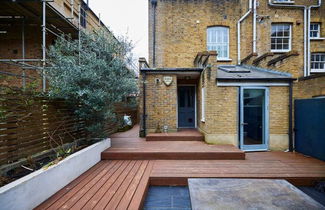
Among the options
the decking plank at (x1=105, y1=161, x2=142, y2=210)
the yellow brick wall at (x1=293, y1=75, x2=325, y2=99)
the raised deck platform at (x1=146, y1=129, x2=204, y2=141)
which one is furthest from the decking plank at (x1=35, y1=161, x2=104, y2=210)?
the yellow brick wall at (x1=293, y1=75, x2=325, y2=99)

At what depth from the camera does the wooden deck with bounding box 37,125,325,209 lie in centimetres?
Answer: 258

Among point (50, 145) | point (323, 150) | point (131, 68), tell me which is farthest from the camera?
point (131, 68)

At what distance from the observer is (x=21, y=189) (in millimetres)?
2242

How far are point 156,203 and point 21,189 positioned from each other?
218 cm

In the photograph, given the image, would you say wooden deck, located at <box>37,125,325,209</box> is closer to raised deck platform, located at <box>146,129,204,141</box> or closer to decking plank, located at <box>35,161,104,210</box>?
decking plank, located at <box>35,161,104,210</box>

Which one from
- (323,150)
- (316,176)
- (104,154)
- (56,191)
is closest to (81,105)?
(104,154)

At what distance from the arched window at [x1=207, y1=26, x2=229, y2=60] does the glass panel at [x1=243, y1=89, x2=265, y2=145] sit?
5068 mm

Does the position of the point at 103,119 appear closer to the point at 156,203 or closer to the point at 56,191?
the point at 56,191

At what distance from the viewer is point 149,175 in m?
3.50

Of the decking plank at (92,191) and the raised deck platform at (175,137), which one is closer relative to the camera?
the decking plank at (92,191)

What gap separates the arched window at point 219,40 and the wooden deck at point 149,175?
7135 mm

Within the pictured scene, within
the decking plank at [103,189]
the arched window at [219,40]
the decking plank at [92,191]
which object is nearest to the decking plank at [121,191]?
the decking plank at [103,189]

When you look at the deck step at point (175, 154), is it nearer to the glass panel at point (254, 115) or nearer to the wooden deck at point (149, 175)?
the wooden deck at point (149, 175)

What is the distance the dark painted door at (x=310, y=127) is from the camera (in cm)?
450
